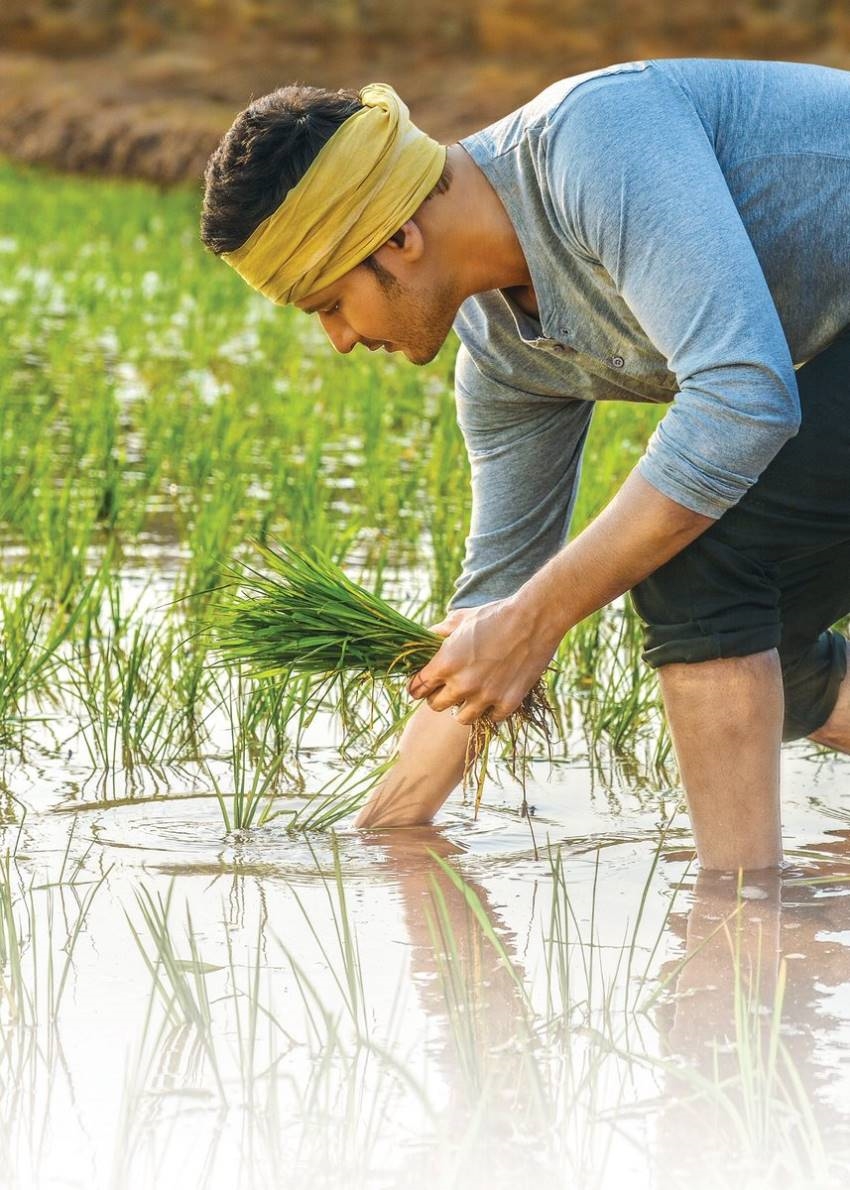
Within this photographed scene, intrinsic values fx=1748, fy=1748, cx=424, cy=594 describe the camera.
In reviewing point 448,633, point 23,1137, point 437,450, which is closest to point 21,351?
point 437,450

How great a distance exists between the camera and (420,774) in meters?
2.35

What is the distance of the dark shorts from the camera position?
1.96 metres

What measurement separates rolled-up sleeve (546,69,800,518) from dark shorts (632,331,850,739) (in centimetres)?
14

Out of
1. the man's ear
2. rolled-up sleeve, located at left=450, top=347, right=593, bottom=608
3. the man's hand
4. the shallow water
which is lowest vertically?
the shallow water

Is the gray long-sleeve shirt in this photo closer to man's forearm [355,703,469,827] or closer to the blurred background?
man's forearm [355,703,469,827]

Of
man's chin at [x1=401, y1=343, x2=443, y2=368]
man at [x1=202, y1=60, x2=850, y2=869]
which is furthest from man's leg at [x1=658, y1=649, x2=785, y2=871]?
man's chin at [x1=401, y1=343, x2=443, y2=368]

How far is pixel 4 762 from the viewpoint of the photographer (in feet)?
8.30

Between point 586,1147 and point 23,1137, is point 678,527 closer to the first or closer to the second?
point 586,1147

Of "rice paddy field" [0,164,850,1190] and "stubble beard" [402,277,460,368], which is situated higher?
"stubble beard" [402,277,460,368]

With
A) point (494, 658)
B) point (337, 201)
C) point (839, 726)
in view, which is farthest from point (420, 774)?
point (337, 201)

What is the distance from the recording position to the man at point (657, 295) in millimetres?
1771

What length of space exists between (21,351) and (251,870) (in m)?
4.47

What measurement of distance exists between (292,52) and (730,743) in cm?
1734

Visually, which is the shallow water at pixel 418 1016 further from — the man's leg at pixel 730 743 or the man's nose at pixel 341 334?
the man's nose at pixel 341 334
